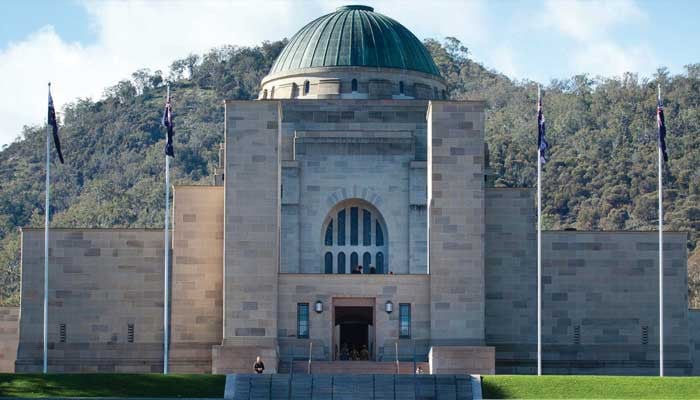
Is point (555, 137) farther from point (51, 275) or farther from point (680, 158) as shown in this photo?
point (51, 275)

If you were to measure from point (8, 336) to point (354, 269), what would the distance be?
11373 millimetres

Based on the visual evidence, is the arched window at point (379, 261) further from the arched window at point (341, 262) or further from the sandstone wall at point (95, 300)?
the sandstone wall at point (95, 300)

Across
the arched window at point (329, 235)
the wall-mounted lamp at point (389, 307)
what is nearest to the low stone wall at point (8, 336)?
the arched window at point (329, 235)

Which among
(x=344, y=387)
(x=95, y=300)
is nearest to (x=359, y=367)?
(x=344, y=387)

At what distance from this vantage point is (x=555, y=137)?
12725 cm

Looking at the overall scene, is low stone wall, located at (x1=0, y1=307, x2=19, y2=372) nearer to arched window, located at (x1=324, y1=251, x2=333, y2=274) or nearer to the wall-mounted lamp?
arched window, located at (x1=324, y1=251, x2=333, y2=274)

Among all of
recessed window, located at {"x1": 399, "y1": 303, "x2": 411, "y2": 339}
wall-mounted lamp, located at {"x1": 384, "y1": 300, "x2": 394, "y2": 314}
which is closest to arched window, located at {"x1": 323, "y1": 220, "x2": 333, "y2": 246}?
wall-mounted lamp, located at {"x1": 384, "y1": 300, "x2": 394, "y2": 314}

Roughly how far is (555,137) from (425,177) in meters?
71.3

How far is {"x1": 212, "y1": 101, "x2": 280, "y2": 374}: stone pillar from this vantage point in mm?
52906

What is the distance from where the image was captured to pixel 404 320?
176ft

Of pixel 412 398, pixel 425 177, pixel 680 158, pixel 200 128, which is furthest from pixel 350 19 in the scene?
pixel 200 128

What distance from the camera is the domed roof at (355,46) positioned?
6166cm

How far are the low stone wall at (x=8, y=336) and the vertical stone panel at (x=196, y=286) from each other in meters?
5.71

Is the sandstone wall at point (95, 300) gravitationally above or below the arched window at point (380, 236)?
below
